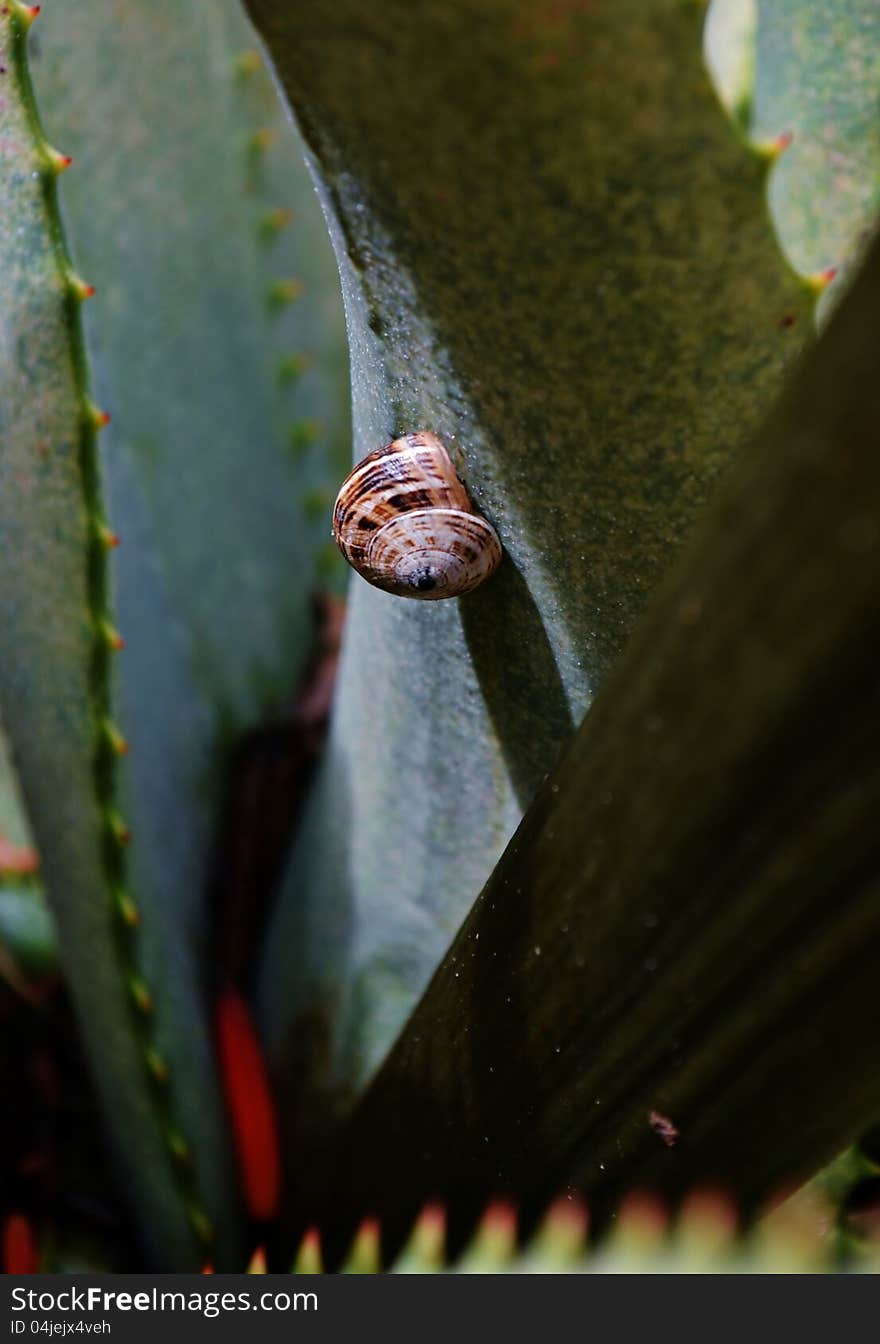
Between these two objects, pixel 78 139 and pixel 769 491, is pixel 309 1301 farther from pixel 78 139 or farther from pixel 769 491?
pixel 78 139

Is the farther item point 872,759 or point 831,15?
point 831,15

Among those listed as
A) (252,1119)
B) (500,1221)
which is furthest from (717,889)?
(252,1119)

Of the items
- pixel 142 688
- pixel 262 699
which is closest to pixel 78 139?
pixel 142 688

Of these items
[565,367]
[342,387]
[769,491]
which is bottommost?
[769,491]

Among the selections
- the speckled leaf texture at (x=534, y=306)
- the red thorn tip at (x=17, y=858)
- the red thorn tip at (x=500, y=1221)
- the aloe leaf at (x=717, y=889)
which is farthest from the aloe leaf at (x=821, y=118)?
the red thorn tip at (x=17, y=858)

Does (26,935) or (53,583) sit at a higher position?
(53,583)

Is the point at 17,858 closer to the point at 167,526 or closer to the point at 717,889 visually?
the point at 167,526
